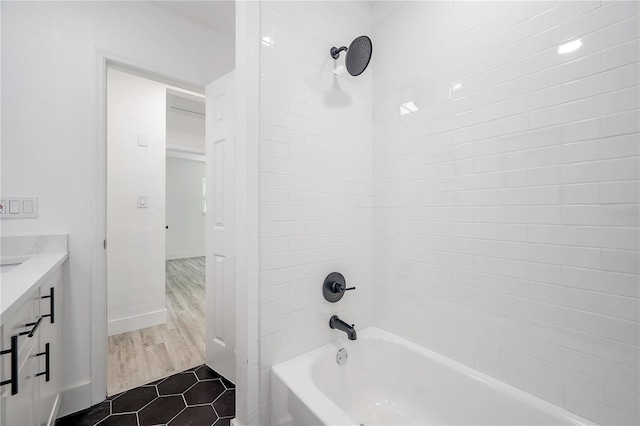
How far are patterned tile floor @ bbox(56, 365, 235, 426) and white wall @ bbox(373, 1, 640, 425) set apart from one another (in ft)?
3.90

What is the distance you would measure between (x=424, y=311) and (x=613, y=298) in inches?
29.7

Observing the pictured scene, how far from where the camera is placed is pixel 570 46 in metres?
1.03

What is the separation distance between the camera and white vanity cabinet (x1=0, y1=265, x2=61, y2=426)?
727 mm

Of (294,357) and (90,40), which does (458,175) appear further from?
(90,40)

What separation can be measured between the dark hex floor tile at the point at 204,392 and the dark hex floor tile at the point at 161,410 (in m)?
0.05

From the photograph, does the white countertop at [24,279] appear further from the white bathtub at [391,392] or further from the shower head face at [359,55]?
the shower head face at [359,55]

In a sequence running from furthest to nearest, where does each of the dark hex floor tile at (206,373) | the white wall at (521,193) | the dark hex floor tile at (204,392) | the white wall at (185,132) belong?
the white wall at (185,132)
the dark hex floor tile at (206,373)
the dark hex floor tile at (204,392)
the white wall at (521,193)

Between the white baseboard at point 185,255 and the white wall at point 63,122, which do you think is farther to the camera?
the white baseboard at point 185,255

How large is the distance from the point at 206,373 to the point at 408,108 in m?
2.26

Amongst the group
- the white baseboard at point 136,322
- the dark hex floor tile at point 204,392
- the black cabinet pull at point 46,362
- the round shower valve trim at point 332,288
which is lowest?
the dark hex floor tile at point 204,392

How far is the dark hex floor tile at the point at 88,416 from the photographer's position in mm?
1503

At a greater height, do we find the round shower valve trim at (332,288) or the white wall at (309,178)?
the white wall at (309,178)

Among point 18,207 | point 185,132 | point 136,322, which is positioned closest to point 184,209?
point 185,132

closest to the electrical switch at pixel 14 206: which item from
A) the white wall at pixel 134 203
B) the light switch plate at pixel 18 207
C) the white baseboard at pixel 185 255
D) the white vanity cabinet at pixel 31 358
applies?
the light switch plate at pixel 18 207
